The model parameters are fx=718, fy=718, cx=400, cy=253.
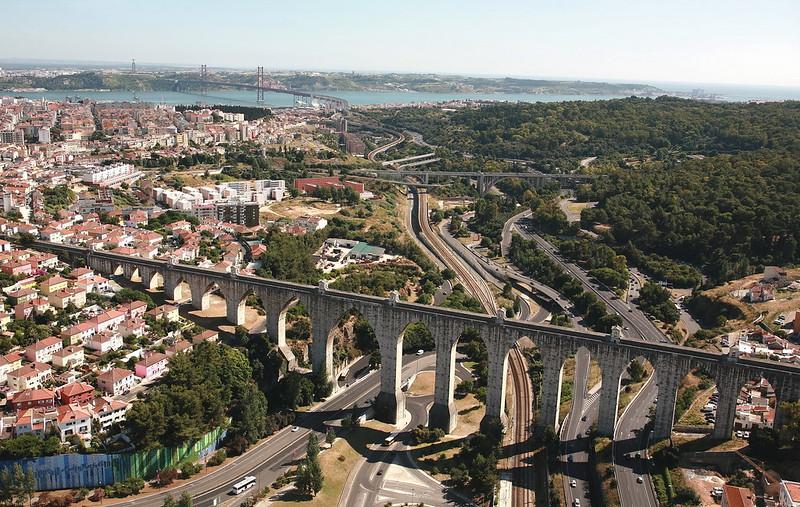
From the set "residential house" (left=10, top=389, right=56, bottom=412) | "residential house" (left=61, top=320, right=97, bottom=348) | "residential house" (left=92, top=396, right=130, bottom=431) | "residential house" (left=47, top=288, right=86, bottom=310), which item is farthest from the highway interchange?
"residential house" (left=47, top=288, right=86, bottom=310)

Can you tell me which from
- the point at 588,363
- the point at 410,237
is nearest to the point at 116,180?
the point at 410,237

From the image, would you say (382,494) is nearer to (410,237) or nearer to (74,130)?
(410,237)

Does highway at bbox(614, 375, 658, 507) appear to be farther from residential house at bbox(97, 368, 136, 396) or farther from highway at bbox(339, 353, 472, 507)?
residential house at bbox(97, 368, 136, 396)

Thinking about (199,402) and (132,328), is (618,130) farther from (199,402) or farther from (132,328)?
(199,402)

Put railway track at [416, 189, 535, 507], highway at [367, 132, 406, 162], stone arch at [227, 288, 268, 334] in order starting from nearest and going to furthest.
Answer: railway track at [416, 189, 535, 507] → stone arch at [227, 288, 268, 334] → highway at [367, 132, 406, 162]

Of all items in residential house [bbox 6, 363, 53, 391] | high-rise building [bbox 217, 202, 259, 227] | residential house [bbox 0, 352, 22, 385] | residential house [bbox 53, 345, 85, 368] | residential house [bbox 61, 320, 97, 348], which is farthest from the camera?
high-rise building [bbox 217, 202, 259, 227]

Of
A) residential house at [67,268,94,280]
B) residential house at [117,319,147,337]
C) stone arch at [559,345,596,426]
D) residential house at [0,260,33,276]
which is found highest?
residential house at [0,260,33,276]

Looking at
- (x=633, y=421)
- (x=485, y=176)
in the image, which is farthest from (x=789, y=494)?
(x=485, y=176)
